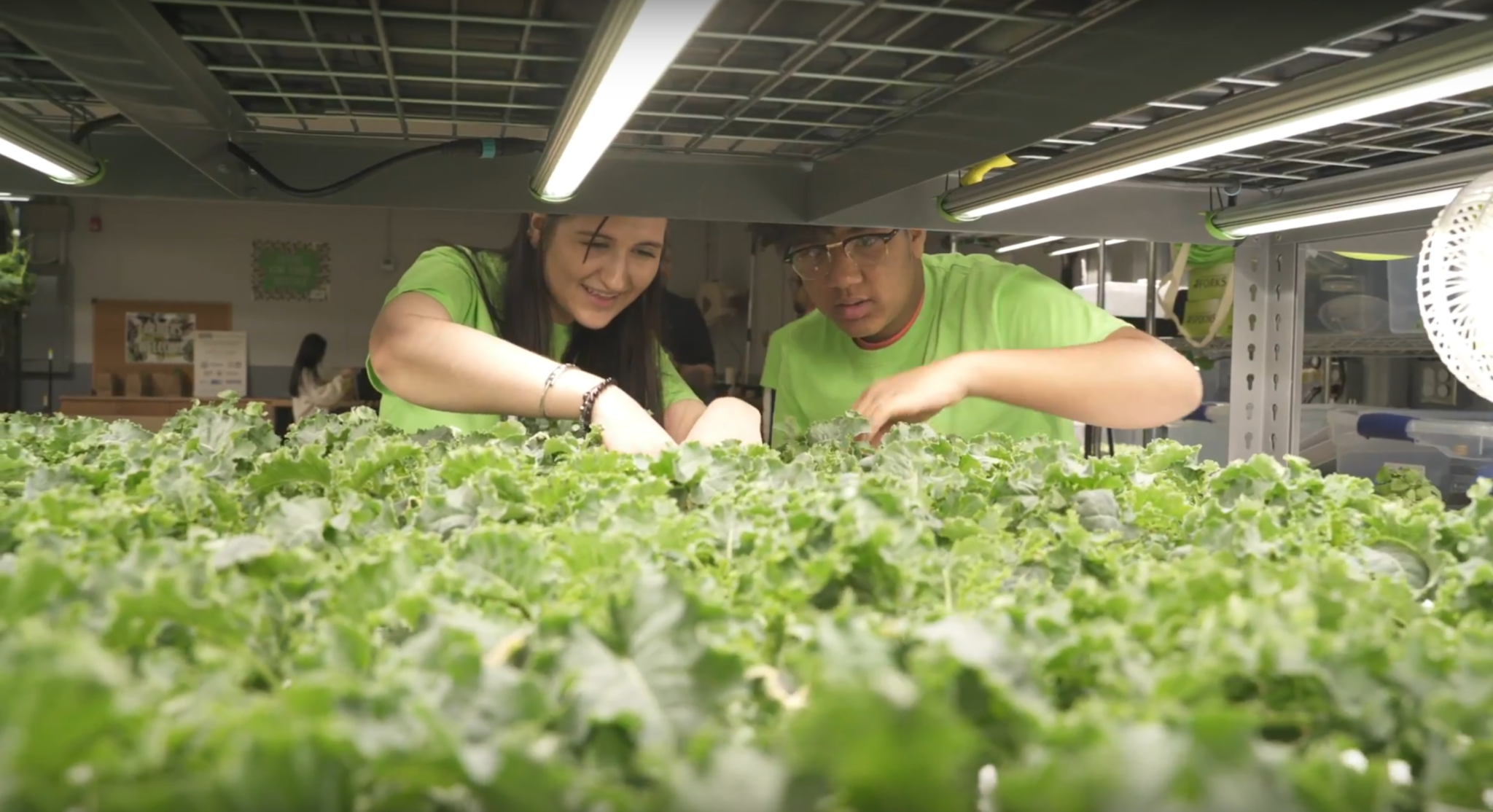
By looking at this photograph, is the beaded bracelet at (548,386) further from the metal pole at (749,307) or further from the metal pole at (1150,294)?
the metal pole at (1150,294)

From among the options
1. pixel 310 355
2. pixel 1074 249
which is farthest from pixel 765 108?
pixel 310 355

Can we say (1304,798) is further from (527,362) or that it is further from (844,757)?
(527,362)

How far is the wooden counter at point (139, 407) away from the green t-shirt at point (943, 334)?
76.5 inches

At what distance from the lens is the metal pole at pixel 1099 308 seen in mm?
3504

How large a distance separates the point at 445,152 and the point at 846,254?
1248mm

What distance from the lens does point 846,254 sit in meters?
3.33

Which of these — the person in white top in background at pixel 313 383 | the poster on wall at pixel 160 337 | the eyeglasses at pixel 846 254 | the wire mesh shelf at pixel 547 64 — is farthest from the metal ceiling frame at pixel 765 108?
the poster on wall at pixel 160 337

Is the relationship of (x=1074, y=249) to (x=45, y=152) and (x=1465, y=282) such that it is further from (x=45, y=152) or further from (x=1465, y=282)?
(x=45, y=152)

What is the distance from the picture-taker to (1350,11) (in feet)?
3.86

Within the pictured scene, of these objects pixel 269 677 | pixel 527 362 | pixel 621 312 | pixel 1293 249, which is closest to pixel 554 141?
pixel 527 362

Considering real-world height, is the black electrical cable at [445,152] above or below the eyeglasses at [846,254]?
above

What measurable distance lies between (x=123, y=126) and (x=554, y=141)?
1294 millimetres

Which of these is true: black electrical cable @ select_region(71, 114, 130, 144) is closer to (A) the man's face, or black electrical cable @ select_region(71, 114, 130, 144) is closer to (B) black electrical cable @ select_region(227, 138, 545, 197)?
(B) black electrical cable @ select_region(227, 138, 545, 197)

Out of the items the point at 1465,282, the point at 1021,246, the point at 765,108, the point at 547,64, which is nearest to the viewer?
the point at 1465,282
